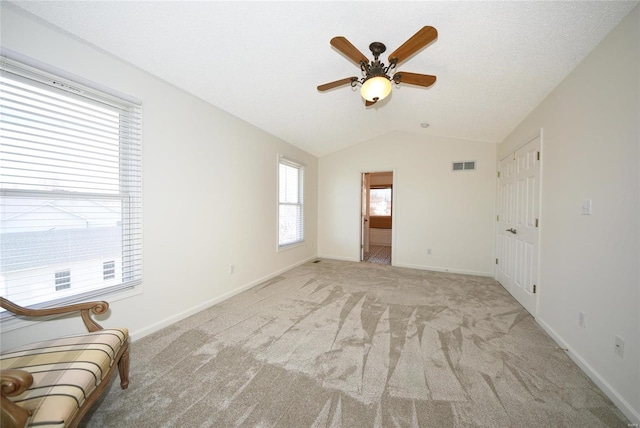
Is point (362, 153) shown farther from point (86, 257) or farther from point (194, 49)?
point (86, 257)

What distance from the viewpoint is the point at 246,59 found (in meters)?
2.24

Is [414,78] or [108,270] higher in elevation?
[414,78]

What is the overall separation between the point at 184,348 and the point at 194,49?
251 cm

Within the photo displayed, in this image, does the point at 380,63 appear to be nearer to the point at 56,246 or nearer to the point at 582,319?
the point at 582,319

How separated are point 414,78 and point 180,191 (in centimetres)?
249

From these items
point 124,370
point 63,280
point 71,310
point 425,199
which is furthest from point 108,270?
point 425,199

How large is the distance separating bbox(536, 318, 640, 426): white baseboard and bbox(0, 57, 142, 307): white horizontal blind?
357 centimetres

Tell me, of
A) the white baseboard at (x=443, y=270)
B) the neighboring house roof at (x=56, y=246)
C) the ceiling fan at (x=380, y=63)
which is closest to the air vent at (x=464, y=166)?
the white baseboard at (x=443, y=270)

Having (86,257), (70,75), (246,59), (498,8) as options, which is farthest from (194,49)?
(498,8)

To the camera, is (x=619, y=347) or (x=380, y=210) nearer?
(x=619, y=347)

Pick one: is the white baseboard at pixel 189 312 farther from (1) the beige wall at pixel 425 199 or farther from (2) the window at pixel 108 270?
(1) the beige wall at pixel 425 199

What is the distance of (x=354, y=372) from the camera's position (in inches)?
70.1

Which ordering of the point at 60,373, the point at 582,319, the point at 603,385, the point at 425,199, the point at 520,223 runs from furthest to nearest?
the point at 425,199 < the point at 520,223 < the point at 582,319 < the point at 603,385 < the point at 60,373

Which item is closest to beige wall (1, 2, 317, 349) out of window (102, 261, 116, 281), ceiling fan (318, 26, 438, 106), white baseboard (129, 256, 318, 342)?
white baseboard (129, 256, 318, 342)
